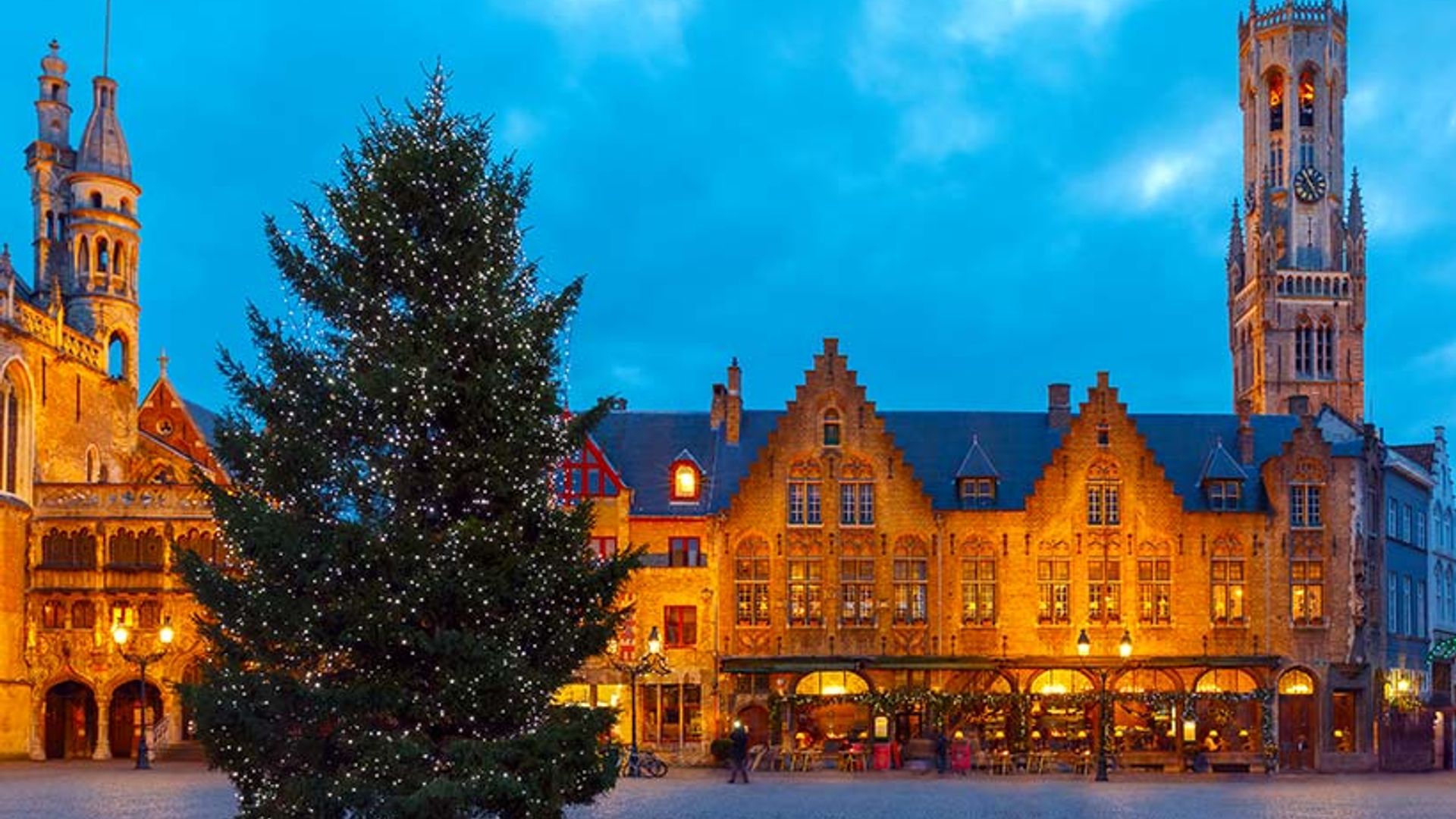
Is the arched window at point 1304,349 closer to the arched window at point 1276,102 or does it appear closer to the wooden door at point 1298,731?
the arched window at point 1276,102

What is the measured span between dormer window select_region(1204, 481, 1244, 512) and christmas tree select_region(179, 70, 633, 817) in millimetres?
35628

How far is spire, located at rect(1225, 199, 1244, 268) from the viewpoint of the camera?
383 ft

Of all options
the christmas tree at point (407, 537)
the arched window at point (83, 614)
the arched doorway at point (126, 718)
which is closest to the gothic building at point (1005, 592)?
the arched doorway at point (126, 718)

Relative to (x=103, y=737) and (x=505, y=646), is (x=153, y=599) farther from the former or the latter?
(x=505, y=646)

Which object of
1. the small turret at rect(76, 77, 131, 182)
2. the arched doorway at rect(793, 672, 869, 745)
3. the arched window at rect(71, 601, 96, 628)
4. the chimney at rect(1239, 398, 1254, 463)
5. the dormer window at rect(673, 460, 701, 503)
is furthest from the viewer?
the small turret at rect(76, 77, 131, 182)

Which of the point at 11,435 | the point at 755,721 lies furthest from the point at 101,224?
the point at 755,721

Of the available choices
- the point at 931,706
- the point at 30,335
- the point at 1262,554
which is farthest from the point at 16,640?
the point at 1262,554

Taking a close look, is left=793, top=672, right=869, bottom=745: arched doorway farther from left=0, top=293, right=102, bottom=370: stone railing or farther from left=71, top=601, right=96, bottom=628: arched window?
left=0, top=293, right=102, bottom=370: stone railing

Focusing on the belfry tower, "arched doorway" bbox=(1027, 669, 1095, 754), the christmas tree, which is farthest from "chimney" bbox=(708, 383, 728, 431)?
the belfry tower

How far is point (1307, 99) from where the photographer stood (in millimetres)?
112500

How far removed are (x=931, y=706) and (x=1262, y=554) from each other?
38.6ft

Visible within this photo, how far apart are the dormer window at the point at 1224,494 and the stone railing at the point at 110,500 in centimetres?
3219

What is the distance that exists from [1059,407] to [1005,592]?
7.85 metres

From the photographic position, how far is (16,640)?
55125 mm
